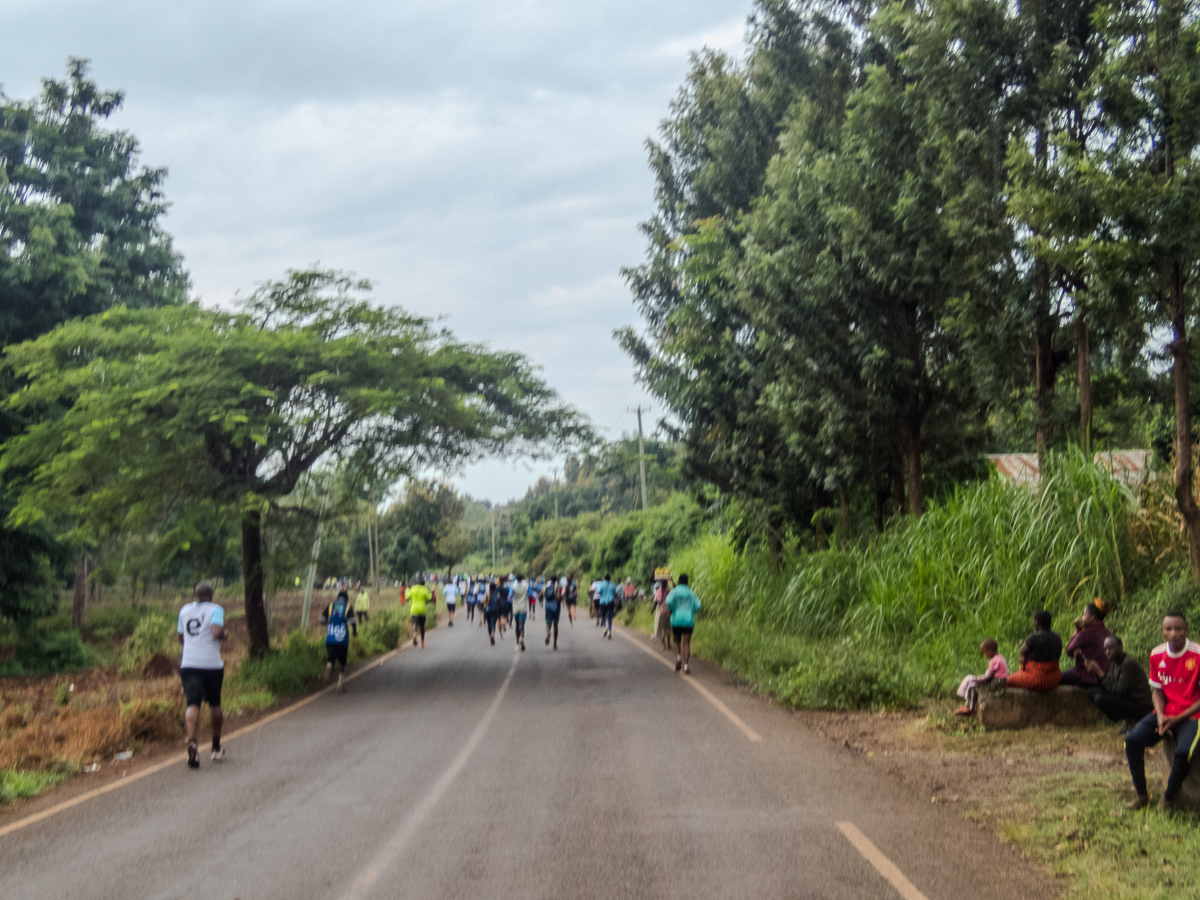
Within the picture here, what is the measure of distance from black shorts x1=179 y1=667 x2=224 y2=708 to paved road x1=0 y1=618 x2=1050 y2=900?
720mm

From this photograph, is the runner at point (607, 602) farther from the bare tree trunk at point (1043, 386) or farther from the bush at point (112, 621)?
the bush at point (112, 621)

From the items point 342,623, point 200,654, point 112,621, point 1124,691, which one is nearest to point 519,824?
point 200,654

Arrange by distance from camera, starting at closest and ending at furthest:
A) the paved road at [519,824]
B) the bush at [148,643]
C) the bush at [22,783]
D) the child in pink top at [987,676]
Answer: the paved road at [519,824]
the bush at [22,783]
the child in pink top at [987,676]
the bush at [148,643]

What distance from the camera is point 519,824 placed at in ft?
22.9

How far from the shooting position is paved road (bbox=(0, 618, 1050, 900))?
5648 mm

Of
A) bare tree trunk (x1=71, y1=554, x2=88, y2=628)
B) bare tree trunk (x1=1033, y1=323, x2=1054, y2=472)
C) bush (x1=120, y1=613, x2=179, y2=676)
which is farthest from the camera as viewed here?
bare tree trunk (x1=71, y1=554, x2=88, y2=628)

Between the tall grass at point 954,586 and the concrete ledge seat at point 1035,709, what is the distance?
5.60 feet

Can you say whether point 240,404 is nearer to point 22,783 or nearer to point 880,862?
point 22,783

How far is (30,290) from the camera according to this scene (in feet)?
84.9

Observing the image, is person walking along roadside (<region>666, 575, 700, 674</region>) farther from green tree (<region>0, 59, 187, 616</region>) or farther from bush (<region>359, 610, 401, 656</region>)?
green tree (<region>0, 59, 187, 616</region>)

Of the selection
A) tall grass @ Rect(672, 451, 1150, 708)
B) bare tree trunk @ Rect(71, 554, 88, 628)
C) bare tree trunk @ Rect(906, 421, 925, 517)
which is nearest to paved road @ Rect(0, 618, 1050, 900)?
tall grass @ Rect(672, 451, 1150, 708)

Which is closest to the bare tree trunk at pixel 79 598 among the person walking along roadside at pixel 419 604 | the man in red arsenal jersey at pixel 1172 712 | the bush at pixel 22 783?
the person walking along roadside at pixel 419 604

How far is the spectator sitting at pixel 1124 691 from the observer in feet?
29.0

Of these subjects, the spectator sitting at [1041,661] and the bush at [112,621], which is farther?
the bush at [112,621]
